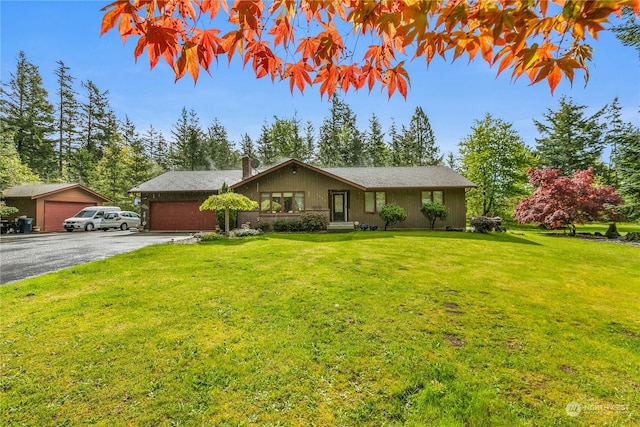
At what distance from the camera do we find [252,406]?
2498mm

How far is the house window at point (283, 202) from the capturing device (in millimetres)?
18484

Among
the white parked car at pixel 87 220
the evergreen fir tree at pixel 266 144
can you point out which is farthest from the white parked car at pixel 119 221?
the evergreen fir tree at pixel 266 144

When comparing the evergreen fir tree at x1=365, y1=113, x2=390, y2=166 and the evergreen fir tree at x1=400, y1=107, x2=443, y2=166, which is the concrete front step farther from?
the evergreen fir tree at x1=400, y1=107, x2=443, y2=166

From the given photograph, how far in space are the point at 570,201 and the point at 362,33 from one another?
19.6 meters

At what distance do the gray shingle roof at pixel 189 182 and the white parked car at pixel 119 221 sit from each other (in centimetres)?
367

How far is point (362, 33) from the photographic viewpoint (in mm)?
1913

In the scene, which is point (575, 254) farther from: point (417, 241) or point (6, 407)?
point (6, 407)

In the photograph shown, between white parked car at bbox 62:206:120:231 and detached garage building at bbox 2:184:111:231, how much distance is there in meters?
2.48

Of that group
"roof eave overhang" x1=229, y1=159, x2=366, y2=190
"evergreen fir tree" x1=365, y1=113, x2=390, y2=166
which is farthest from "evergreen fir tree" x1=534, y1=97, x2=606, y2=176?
"roof eave overhang" x1=229, y1=159, x2=366, y2=190

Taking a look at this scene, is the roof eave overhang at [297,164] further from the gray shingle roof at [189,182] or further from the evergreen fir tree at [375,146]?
the evergreen fir tree at [375,146]

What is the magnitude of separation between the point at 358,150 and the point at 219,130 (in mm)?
22956

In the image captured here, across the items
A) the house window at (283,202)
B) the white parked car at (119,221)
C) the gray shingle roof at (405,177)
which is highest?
the gray shingle roof at (405,177)

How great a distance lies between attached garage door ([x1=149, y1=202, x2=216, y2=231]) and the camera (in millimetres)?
21047

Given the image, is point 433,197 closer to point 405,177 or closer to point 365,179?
point 405,177
